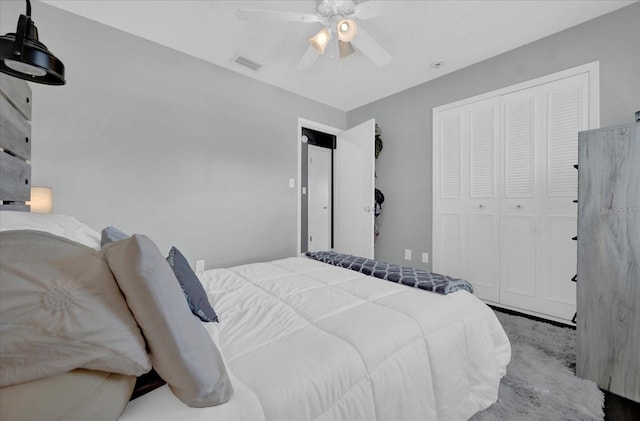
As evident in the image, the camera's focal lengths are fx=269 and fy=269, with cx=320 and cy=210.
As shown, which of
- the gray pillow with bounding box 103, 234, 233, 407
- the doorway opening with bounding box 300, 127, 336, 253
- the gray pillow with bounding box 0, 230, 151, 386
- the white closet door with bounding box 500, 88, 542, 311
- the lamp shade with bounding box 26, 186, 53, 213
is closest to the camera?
the gray pillow with bounding box 0, 230, 151, 386

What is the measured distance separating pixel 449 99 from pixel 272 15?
2.21m

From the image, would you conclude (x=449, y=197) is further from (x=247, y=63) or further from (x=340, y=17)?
(x=247, y=63)

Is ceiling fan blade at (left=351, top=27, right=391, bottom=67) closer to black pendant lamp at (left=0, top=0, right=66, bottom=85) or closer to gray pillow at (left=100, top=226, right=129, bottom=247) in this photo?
black pendant lamp at (left=0, top=0, right=66, bottom=85)

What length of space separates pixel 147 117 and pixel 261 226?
158cm

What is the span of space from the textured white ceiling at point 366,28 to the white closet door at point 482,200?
62cm

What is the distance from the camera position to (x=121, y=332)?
54 centimetres

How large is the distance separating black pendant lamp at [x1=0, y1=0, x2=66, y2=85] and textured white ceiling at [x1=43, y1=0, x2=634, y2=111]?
1.42 metres

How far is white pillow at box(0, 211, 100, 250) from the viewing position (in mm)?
765

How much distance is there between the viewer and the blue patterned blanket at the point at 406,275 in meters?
1.41

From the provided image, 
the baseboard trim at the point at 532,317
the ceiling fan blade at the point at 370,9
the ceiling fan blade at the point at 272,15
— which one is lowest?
the baseboard trim at the point at 532,317

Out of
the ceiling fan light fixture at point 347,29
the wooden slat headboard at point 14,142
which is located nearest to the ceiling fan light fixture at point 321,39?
the ceiling fan light fixture at point 347,29

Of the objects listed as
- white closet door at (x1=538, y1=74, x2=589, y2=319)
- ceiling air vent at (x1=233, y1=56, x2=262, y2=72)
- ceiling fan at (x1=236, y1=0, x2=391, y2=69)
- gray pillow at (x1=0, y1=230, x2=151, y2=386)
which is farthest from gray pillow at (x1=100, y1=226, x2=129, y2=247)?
white closet door at (x1=538, y1=74, x2=589, y2=319)

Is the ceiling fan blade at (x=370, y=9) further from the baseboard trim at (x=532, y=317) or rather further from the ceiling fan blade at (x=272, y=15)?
the baseboard trim at (x=532, y=317)

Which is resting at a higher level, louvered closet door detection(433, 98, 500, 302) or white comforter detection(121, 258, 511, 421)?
louvered closet door detection(433, 98, 500, 302)
